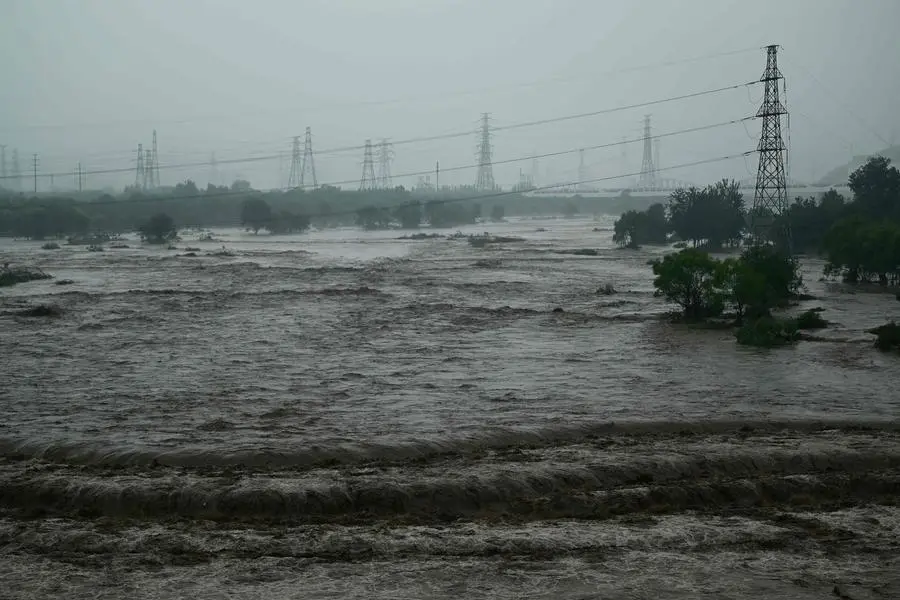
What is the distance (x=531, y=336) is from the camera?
894 inches

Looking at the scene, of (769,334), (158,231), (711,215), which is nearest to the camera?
(769,334)

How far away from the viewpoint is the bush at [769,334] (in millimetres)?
20939

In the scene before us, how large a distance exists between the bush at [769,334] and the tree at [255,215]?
62.7m

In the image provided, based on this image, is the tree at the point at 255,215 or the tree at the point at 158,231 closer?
the tree at the point at 158,231

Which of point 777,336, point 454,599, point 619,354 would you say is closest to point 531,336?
point 619,354

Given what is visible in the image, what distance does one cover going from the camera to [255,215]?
3162 inches

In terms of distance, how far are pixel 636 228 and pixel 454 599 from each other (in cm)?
5447

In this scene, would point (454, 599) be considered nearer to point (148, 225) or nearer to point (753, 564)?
point (753, 564)

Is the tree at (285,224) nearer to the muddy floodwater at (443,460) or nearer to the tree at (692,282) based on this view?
the muddy floodwater at (443,460)

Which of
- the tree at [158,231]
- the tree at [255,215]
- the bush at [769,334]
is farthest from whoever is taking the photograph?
the tree at [255,215]

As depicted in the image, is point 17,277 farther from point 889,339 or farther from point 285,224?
point 285,224

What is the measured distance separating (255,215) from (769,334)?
211 ft

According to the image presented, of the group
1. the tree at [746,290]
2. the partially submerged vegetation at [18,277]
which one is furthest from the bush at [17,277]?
the tree at [746,290]

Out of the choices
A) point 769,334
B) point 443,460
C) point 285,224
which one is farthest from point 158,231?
point 443,460
